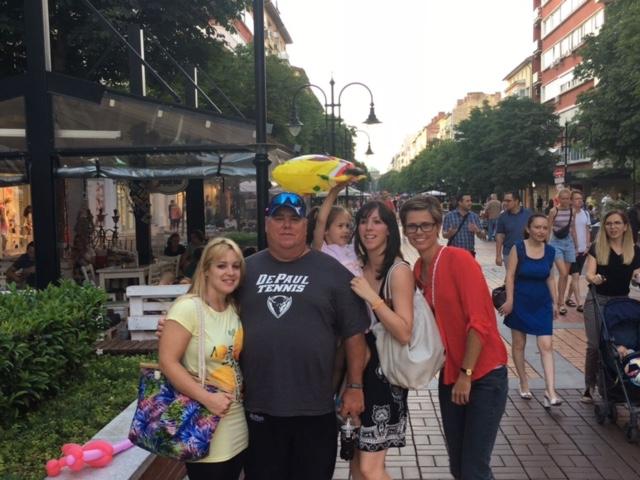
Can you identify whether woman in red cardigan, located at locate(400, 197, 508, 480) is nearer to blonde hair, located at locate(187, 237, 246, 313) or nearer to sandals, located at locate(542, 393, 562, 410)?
blonde hair, located at locate(187, 237, 246, 313)

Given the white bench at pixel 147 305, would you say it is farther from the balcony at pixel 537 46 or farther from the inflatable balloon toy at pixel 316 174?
the balcony at pixel 537 46

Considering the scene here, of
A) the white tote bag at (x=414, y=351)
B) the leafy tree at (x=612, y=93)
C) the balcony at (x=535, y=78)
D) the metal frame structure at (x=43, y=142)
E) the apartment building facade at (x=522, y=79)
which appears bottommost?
the white tote bag at (x=414, y=351)

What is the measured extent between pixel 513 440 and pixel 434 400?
118cm

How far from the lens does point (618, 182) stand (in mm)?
42656

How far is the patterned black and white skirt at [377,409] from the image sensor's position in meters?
3.02

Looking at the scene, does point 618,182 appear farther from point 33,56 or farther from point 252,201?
point 33,56

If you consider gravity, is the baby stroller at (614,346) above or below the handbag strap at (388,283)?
below

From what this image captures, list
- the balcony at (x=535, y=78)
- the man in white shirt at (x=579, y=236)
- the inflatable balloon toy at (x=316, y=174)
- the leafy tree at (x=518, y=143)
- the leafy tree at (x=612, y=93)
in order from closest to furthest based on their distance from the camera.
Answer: the inflatable balloon toy at (x=316, y=174)
the man in white shirt at (x=579, y=236)
the leafy tree at (x=612, y=93)
the leafy tree at (x=518, y=143)
the balcony at (x=535, y=78)

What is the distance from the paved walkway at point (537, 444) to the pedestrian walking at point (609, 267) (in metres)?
0.55

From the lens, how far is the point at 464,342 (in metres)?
3.17

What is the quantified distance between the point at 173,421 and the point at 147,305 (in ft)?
15.0

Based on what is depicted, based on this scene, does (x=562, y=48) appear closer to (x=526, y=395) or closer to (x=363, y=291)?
(x=526, y=395)

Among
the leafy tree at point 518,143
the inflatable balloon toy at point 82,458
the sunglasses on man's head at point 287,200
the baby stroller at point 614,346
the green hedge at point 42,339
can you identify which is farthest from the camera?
the leafy tree at point 518,143

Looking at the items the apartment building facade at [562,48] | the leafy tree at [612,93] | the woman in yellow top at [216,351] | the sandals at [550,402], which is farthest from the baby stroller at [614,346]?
the apartment building facade at [562,48]
